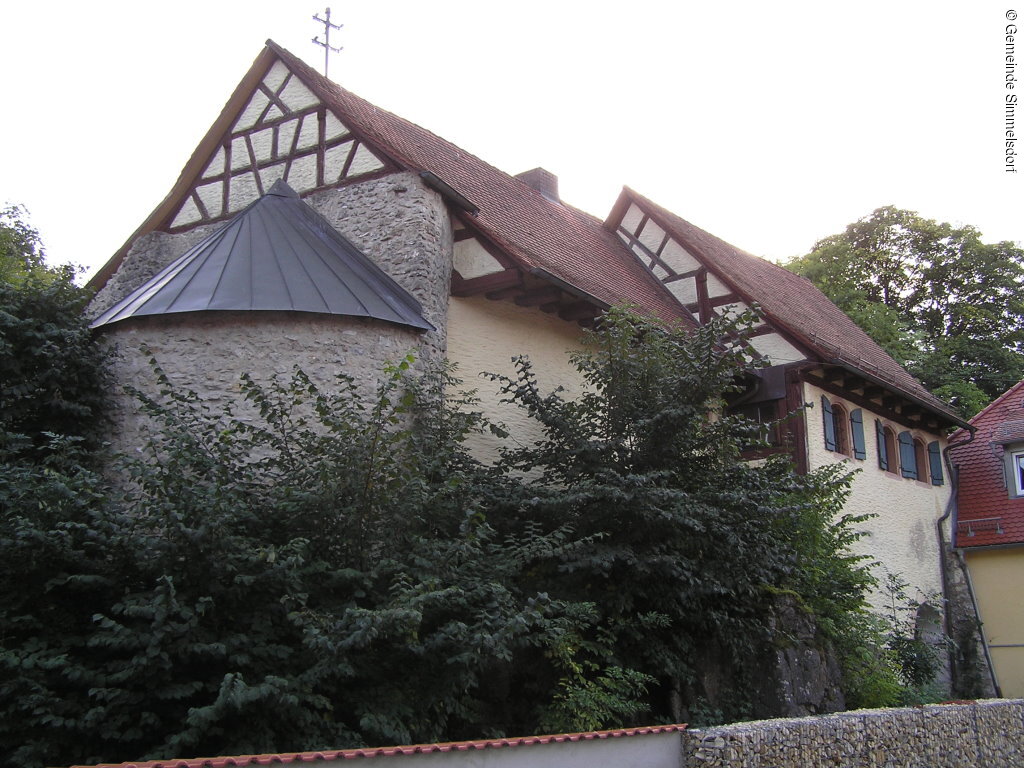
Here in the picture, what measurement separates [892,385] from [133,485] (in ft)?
38.6

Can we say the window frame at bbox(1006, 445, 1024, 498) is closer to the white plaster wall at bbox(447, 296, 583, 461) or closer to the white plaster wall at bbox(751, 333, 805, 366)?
the white plaster wall at bbox(751, 333, 805, 366)

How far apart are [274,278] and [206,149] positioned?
4.09 m

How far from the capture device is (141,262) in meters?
13.7

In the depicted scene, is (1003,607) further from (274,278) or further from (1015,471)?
(274,278)

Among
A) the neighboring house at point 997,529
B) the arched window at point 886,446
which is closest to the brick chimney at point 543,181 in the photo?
the arched window at point 886,446

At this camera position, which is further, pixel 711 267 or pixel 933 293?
pixel 933 293

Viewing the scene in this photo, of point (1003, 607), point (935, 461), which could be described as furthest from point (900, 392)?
point (1003, 607)

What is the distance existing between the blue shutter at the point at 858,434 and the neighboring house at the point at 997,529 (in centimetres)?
361

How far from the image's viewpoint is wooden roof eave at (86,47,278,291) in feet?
44.8

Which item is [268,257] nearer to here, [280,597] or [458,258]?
[458,258]

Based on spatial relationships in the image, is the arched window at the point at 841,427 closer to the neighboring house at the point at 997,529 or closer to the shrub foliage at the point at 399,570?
the neighboring house at the point at 997,529

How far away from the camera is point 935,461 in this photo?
19.0m

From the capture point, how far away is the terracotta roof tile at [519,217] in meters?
12.8

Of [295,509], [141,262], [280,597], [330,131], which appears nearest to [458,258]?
[330,131]
